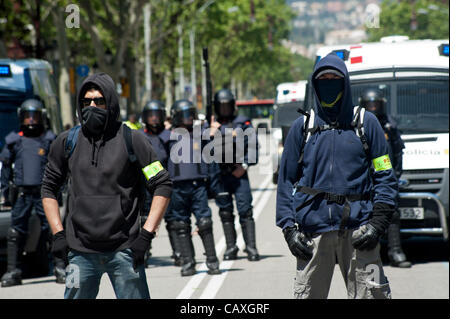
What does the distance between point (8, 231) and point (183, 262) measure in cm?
184

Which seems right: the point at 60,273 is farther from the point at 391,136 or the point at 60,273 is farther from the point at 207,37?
the point at 207,37

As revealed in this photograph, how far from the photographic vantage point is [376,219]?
529 cm

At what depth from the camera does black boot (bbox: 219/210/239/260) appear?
11750mm

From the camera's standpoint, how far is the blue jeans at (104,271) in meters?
5.36

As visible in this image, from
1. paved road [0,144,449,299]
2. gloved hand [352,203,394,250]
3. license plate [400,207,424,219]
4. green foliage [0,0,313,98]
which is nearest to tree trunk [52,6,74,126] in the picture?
green foliage [0,0,313,98]

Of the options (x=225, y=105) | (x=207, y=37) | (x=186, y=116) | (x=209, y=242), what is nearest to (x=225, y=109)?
(x=225, y=105)

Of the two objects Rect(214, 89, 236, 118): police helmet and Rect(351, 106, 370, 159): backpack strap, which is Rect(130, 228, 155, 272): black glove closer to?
Rect(351, 106, 370, 159): backpack strap

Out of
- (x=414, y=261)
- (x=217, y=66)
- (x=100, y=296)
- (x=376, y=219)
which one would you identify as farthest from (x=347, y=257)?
(x=217, y=66)

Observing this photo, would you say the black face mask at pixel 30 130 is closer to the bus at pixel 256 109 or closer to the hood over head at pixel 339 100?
the hood over head at pixel 339 100

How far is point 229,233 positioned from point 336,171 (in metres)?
6.53

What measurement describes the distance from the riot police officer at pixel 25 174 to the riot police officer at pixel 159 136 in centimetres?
115

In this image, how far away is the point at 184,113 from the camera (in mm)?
10797
